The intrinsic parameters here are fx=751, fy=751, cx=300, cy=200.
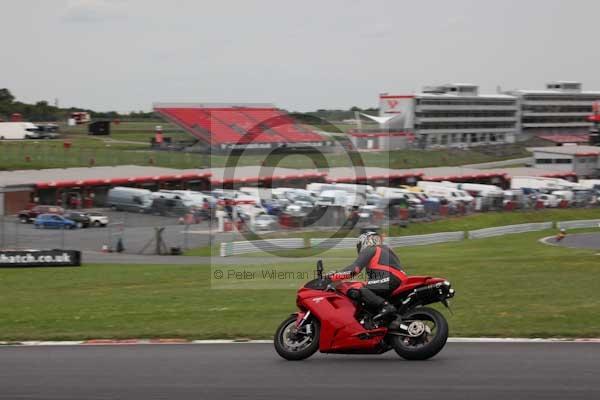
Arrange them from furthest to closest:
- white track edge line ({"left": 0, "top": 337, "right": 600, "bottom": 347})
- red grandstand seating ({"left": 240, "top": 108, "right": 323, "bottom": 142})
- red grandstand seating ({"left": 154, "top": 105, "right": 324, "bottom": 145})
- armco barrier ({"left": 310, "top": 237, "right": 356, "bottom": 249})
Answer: red grandstand seating ({"left": 154, "top": 105, "right": 324, "bottom": 145}), red grandstand seating ({"left": 240, "top": 108, "right": 323, "bottom": 142}), armco barrier ({"left": 310, "top": 237, "right": 356, "bottom": 249}), white track edge line ({"left": 0, "top": 337, "right": 600, "bottom": 347})

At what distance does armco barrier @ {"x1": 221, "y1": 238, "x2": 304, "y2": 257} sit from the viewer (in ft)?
99.8

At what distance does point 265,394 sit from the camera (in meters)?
7.39

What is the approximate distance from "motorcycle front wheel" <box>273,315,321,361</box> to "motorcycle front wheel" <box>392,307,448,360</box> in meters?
0.95

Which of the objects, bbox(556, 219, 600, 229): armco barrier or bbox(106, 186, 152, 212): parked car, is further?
bbox(556, 219, 600, 229): armco barrier

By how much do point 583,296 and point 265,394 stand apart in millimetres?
8564

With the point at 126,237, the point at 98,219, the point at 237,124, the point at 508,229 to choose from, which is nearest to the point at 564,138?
the point at 237,124

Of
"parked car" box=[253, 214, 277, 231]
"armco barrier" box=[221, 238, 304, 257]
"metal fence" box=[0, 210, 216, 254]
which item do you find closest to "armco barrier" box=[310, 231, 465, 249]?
"armco barrier" box=[221, 238, 304, 257]

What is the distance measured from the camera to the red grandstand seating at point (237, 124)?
163ft

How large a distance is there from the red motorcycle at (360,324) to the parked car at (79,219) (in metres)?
32.8

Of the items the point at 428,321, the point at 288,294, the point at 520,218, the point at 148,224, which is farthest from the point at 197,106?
the point at 428,321

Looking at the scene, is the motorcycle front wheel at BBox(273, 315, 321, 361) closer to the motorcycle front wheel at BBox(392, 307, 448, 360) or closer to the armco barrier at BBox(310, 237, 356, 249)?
the motorcycle front wheel at BBox(392, 307, 448, 360)

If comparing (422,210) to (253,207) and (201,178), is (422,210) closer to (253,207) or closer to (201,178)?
(253,207)

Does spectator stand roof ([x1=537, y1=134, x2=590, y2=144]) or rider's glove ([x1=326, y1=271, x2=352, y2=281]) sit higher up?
spectator stand roof ([x1=537, y1=134, x2=590, y2=144])

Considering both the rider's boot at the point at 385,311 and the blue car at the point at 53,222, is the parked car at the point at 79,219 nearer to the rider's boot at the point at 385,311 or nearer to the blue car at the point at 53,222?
the blue car at the point at 53,222
